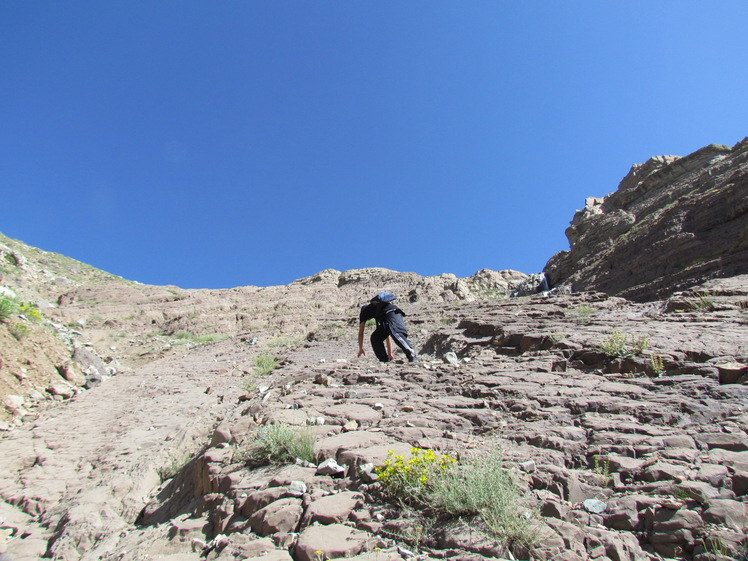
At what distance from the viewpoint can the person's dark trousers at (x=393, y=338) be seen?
7199 mm

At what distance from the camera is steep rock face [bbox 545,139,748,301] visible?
503 inches

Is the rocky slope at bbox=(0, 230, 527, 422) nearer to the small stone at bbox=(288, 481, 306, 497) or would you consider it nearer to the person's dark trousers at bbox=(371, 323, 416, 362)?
the person's dark trousers at bbox=(371, 323, 416, 362)

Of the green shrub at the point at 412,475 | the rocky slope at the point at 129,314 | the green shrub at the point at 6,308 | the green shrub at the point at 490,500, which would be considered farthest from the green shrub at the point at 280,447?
the green shrub at the point at 6,308

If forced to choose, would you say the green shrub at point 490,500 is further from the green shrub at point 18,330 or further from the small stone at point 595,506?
the green shrub at point 18,330

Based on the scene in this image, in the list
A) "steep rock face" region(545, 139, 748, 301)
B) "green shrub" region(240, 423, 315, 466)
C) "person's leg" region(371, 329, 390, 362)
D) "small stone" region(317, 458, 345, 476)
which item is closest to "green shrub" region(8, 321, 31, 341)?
"person's leg" region(371, 329, 390, 362)

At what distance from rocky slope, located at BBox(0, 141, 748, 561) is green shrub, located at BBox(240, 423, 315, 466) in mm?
60

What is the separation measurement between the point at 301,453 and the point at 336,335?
10942 mm

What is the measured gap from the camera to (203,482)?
358 cm

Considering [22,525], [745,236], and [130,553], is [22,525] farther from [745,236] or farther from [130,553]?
[745,236]

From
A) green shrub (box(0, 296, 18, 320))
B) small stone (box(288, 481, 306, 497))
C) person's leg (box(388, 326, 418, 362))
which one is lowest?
small stone (box(288, 481, 306, 497))

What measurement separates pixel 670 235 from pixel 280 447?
1770 centimetres

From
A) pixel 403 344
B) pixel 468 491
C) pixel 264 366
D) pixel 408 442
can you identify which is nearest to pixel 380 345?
pixel 403 344

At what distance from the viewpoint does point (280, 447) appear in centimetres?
352

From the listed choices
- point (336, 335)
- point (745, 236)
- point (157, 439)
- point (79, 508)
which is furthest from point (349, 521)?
point (745, 236)
